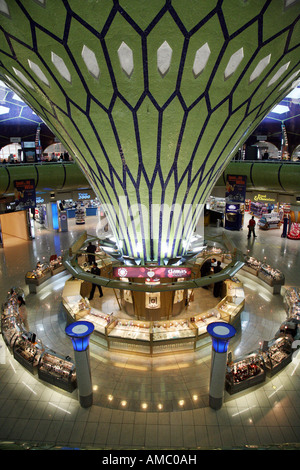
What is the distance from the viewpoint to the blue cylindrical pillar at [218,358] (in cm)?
568

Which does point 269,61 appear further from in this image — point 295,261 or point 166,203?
point 295,261

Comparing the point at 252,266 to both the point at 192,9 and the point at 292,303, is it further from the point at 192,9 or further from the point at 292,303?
the point at 192,9

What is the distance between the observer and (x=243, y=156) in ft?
64.4

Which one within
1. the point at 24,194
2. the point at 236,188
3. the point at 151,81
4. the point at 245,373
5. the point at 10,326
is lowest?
the point at 245,373

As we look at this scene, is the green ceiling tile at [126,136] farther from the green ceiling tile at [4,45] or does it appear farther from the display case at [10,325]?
the display case at [10,325]

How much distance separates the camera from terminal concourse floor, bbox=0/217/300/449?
18.1 feet

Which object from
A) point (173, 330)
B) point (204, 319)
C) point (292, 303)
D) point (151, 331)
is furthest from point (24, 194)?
point (292, 303)

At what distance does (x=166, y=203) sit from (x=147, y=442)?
4992 mm

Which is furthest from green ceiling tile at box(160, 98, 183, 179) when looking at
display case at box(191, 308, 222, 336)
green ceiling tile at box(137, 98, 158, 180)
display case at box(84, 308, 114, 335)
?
display case at box(84, 308, 114, 335)

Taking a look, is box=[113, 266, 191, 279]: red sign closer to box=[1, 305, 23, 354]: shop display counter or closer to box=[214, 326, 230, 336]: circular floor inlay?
box=[214, 326, 230, 336]: circular floor inlay

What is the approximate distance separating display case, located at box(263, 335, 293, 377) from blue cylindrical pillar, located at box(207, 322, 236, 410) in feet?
4.77

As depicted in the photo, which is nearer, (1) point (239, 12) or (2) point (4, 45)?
(1) point (239, 12)

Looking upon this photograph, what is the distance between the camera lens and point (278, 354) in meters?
7.18

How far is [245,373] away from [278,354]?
1.12 metres
